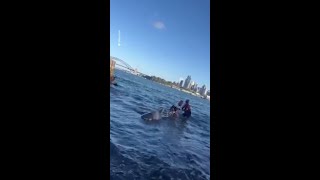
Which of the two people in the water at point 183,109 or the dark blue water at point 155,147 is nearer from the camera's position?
the dark blue water at point 155,147

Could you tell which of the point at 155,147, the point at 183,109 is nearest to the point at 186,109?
the point at 183,109

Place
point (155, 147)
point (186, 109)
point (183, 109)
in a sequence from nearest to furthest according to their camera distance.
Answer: point (155, 147), point (186, 109), point (183, 109)

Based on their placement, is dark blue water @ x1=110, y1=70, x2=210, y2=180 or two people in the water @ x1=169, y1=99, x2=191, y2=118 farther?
two people in the water @ x1=169, y1=99, x2=191, y2=118

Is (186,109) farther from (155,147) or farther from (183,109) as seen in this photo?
(155,147)

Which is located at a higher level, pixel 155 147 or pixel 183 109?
pixel 183 109

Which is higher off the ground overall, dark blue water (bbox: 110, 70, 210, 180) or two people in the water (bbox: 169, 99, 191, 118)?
two people in the water (bbox: 169, 99, 191, 118)

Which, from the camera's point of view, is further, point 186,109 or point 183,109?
point 183,109

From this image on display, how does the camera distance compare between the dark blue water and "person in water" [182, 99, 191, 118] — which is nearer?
the dark blue water

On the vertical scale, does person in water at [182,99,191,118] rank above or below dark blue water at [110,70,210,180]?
above

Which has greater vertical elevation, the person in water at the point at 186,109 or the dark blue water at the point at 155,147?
the person in water at the point at 186,109
